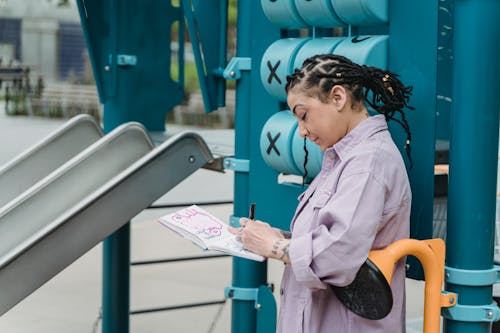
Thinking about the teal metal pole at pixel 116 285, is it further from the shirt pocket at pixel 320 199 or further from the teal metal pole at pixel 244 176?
the shirt pocket at pixel 320 199

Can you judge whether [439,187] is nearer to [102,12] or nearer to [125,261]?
[125,261]

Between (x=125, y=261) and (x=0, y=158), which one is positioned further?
(x=0, y=158)

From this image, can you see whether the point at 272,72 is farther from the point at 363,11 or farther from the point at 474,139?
the point at 474,139

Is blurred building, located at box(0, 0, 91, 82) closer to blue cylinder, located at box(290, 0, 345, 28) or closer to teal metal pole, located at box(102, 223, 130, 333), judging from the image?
teal metal pole, located at box(102, 223, 130, 333)

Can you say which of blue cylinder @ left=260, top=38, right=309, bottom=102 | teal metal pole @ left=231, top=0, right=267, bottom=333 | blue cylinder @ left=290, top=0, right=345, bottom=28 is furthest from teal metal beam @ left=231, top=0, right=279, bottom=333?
blue cylinder @ left=290, top=0, right=345, bottom=28

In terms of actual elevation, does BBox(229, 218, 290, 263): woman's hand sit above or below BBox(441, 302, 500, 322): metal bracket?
above

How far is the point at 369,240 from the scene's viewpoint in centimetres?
239

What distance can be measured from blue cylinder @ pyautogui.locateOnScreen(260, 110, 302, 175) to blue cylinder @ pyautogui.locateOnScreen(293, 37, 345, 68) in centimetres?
23

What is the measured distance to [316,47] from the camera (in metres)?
3.14

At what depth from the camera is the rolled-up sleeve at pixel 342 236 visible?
93.3 inches

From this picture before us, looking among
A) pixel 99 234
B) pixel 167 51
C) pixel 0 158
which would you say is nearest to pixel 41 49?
pixel 0 158

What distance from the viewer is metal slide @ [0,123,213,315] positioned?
11.5 ft

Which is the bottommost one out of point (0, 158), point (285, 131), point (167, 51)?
point (0, 158)

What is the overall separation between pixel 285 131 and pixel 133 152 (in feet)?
4.75
